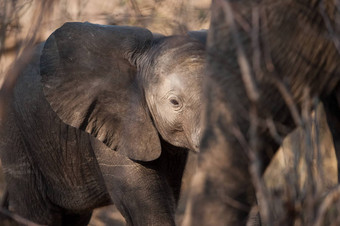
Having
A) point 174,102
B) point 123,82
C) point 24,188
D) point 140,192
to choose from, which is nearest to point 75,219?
point 24,188

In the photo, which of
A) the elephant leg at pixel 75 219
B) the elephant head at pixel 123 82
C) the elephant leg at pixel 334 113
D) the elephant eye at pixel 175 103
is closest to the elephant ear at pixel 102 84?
the elephant head at pixel 123 82

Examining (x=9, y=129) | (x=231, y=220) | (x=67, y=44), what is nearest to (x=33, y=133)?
(x=9, y=129)

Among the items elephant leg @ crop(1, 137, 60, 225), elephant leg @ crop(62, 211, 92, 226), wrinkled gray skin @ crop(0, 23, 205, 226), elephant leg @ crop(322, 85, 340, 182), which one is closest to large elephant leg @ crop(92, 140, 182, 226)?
wrinkled gray skin @ crop(0, 23, 205, 226)

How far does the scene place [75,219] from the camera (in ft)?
13.1

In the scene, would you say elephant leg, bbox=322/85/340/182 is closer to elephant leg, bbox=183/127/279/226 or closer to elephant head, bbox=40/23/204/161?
elephant leg, bbox=183/127/279/226

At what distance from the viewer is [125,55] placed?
3.18 meters

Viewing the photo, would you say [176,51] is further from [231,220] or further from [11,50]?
[11,50]

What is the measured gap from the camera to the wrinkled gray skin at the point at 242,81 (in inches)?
79.0

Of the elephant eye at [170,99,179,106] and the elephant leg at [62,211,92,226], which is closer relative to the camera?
the elephant eye at [170,99,179,106]

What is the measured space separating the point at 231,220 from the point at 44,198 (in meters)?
1.81

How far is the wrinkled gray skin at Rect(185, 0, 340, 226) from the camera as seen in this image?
2008mm

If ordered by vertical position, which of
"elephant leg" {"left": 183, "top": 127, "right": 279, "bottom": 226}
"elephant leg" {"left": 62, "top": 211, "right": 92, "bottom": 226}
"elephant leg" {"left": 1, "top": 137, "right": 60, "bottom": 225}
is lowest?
"elephant leg" {"left": 62, "top": 211, "right": 92, "bottom": 226}

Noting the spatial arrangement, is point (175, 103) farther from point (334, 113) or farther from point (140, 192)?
point (334, 113)

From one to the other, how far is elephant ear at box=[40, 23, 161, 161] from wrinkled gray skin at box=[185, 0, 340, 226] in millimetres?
1045
